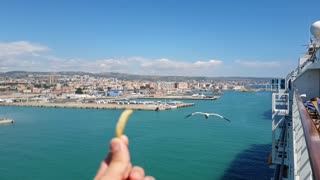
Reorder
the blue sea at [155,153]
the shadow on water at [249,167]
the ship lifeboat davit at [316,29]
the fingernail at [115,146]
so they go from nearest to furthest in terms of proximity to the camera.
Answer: the fingernail at [115,146] < the ship lifeboat davit at [316,29] < the shadow on water at [249,167] < the blue sea at [155,153]

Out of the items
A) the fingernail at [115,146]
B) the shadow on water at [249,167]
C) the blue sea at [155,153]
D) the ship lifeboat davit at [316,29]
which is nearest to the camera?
the fingernail at [115,146]

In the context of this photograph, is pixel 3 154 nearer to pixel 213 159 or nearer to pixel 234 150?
pixel 213 159

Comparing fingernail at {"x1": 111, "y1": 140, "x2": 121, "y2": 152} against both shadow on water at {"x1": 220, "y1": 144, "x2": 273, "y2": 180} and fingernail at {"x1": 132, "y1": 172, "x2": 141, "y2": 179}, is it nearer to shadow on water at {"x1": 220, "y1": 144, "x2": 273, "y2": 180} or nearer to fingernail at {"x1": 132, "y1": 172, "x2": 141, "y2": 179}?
fingernail at {"x1": 132, "y1": 172, "x2": 141, "y2": 179}

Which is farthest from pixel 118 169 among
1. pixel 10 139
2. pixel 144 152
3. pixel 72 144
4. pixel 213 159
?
pixel 10 139

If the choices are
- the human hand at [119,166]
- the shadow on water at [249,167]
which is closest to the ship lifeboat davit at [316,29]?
the shadow on water at [249,167]

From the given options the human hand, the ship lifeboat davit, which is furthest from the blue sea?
the human hand

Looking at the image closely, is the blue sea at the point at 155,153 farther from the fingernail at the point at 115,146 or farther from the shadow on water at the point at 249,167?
the fingernail at the point at 115,146

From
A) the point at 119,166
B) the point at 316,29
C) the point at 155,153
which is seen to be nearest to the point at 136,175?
the point at 119,166
